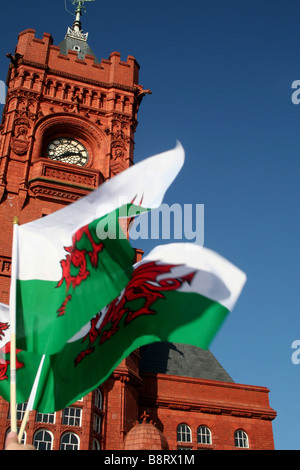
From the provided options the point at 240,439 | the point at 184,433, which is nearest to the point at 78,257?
the point at 184,433

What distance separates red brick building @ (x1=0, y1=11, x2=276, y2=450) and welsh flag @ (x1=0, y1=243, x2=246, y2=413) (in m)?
9.08

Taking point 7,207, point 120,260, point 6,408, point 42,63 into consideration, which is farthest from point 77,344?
point 42,63

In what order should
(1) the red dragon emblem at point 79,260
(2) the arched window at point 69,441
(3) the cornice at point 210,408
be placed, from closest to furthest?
(1) the red dragon emblem at point 79,260
(2) the arched window at point 69,441
(3) the cornice at point 210,408

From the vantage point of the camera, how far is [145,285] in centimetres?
1509

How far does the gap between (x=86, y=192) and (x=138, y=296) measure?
1631cm

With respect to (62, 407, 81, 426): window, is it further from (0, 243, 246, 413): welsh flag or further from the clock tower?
(0, 243, 246, 413): welsh flag

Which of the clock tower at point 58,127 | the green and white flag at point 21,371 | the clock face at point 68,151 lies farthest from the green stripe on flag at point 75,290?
the clock face at point 68,151

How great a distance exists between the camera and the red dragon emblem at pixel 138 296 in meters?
14.6

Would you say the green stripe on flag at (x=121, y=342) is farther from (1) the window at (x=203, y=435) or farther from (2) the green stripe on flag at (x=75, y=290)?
(1) the window at (x=203, y=435)

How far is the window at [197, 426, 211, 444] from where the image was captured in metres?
28.5

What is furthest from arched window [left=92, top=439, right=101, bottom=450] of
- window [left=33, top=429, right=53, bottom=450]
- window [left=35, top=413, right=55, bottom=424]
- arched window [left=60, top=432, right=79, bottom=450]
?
window [left=35, top=413, right=55, bottom=424]

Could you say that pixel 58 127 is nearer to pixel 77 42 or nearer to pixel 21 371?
pixel 77 42

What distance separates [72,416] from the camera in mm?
23328

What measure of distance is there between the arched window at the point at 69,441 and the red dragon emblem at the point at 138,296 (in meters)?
9.82
